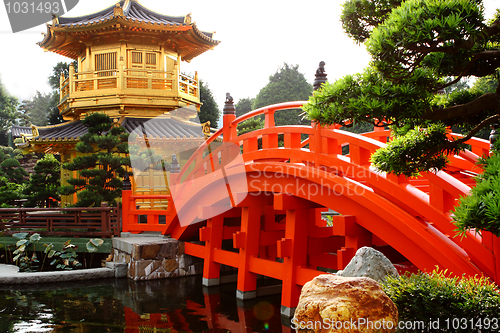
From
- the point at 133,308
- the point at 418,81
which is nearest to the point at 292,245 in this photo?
the point at 133,308

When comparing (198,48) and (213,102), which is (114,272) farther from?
(213,102)

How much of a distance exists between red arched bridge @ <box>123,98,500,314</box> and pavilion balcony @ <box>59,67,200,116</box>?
6.07 meters

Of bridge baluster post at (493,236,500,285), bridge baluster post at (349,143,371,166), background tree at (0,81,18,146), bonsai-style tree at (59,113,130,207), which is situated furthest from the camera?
background tree at (0,81,18,146)

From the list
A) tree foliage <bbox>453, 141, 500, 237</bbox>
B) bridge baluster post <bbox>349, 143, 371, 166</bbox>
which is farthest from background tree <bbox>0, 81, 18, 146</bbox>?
tree foliage <bbox>453, 141, 500, 237</bbox>

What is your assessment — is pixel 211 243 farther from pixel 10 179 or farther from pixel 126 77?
pixel 10 179

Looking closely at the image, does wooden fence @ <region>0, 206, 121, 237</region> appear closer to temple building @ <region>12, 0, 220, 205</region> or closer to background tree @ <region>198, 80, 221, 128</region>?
temple building @ <region>12, 0, 220, 205</region>

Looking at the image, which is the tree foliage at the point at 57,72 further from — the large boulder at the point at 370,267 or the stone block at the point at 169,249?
the large boulder at the point at 370,267

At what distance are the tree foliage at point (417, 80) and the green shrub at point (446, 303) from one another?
1.03m

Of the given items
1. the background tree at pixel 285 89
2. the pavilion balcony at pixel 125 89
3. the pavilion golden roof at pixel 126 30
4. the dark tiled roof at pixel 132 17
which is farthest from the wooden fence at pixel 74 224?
the background tree at pixel 285 89

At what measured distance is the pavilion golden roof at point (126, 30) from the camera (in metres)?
15.2

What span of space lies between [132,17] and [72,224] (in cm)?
844

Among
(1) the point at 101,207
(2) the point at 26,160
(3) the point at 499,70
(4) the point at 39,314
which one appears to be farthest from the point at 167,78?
(2) the point at 26,160
